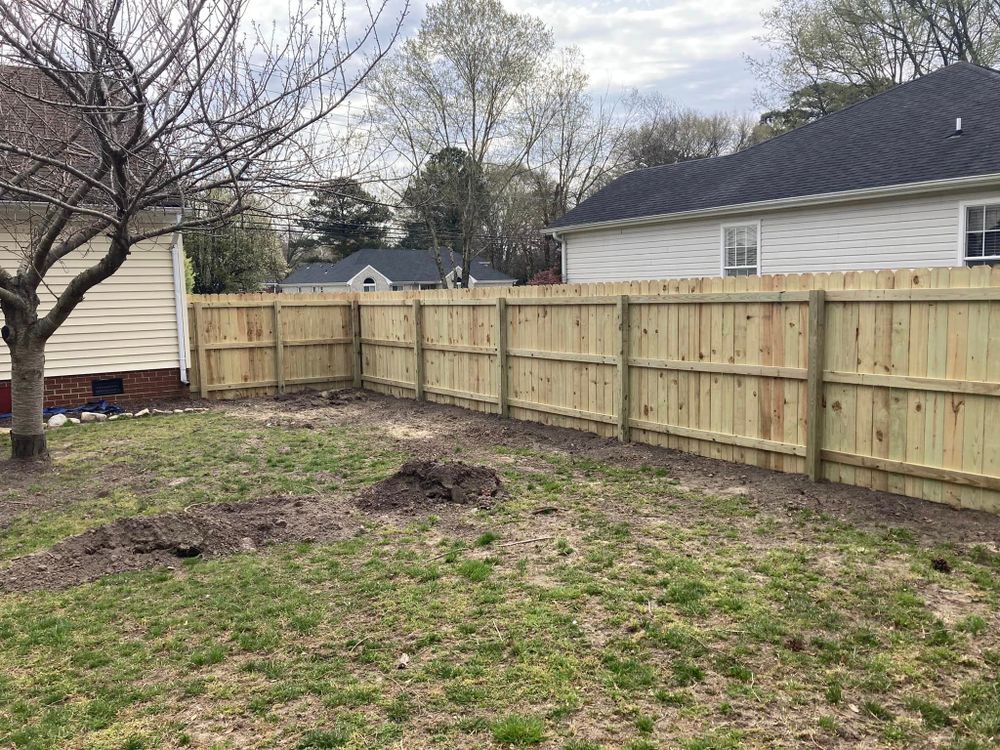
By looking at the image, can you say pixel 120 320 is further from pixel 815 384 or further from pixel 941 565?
pixel 941 565

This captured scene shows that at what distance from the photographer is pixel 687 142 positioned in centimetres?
3619

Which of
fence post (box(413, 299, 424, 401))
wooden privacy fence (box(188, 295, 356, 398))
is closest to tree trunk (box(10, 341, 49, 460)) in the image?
wooden privacy fence (box(188, 295, 356, 398))

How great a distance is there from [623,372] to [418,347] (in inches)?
184

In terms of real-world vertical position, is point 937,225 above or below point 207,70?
below

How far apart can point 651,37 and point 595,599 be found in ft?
54.4

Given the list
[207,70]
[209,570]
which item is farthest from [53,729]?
[207,70]

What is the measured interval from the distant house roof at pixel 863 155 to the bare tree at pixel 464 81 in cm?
1171

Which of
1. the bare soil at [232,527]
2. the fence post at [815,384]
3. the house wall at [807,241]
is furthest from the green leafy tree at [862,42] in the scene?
the bare soil at [232,527]

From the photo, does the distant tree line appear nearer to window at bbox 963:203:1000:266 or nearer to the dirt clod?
window at bbox 963:203:1000:266

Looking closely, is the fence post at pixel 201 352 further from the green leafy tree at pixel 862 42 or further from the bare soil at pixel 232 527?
the green leafy tree at pixel 862 42

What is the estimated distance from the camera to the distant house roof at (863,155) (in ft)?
34.7

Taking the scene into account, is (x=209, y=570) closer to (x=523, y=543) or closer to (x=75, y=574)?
(x=75, y=574)

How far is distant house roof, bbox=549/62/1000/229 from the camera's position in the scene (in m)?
10.6

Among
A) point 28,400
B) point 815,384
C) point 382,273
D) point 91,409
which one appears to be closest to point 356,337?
point 91,409
